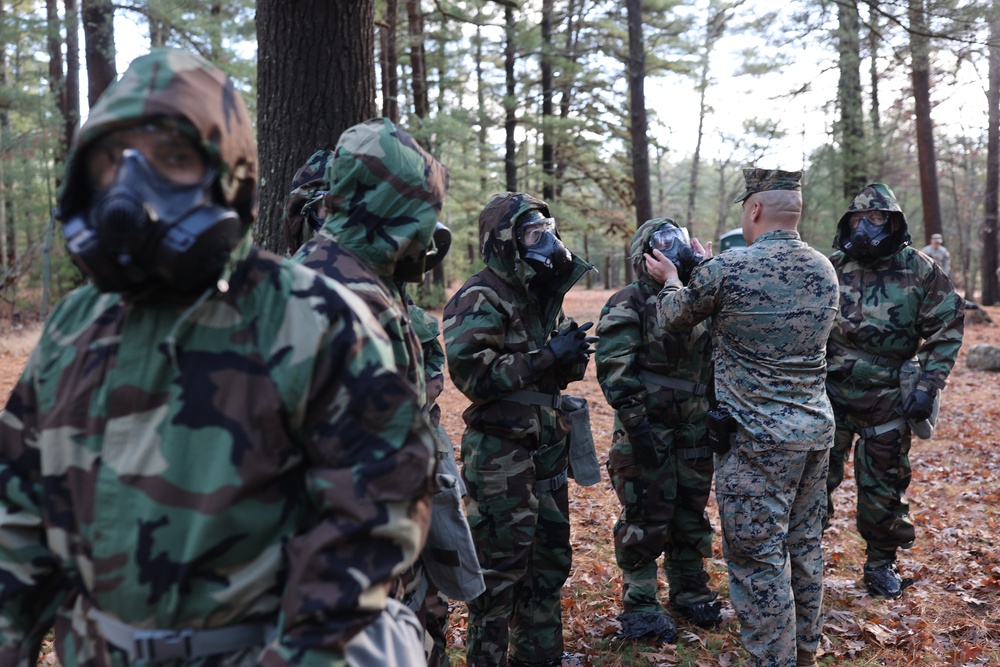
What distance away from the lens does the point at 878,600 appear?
17.3 ft

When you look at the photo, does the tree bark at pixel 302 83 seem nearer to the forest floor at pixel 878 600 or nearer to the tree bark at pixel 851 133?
the forest floor at pixel 878 600

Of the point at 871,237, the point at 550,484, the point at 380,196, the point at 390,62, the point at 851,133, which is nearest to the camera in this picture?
the point at 380,196

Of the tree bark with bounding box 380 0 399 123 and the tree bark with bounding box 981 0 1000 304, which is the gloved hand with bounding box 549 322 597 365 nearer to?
the tree bark with bounding box 380 0 399 123

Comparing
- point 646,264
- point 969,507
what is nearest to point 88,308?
point 646,264

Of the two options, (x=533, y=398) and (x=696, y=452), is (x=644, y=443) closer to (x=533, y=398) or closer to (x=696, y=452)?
(x=696, y=452)

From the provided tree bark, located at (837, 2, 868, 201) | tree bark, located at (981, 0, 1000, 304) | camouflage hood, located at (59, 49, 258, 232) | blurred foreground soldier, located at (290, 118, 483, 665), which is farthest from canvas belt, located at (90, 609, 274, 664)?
tree bark, located at (981, 0, 1000, 304)

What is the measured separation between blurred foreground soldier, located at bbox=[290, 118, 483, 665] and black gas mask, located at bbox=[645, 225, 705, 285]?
2.33 m

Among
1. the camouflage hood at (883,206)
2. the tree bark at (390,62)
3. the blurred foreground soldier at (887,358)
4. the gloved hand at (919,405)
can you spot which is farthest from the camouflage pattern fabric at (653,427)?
the tree bark at (390,62)

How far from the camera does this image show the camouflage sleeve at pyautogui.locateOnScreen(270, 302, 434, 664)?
1.52 m

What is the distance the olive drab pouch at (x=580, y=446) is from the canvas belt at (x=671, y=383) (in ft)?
2.08

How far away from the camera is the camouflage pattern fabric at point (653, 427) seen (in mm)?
4785

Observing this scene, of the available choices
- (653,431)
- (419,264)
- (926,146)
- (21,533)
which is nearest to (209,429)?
(21,533)

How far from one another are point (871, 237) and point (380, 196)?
4156 mm

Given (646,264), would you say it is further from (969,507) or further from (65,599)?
(969,507)
